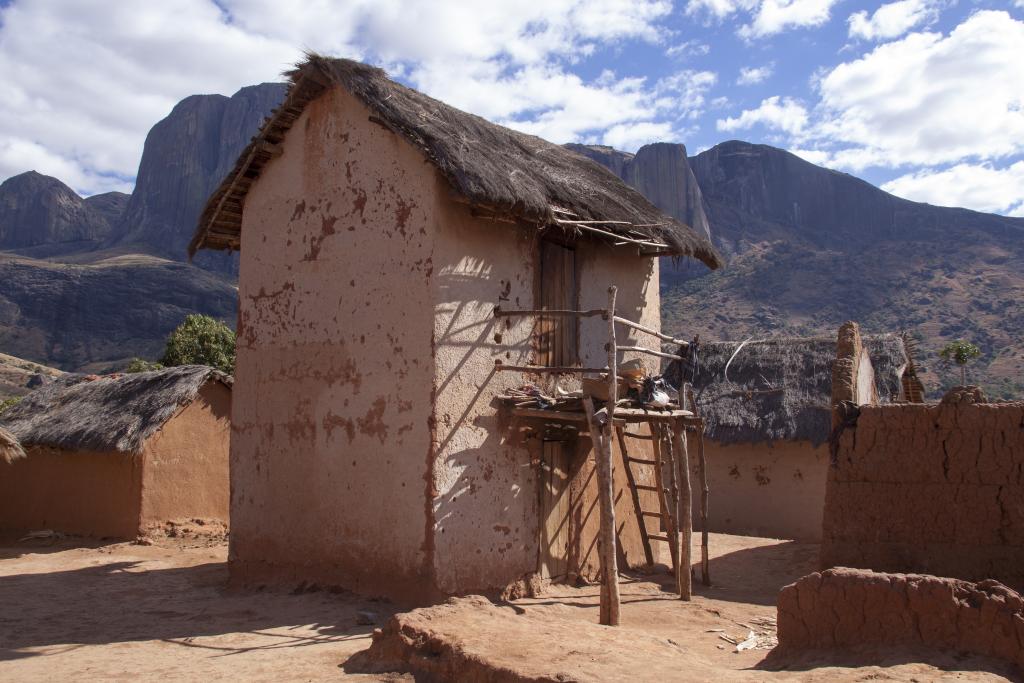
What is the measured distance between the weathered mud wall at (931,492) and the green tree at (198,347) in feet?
57.9

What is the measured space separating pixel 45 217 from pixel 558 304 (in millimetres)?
82907

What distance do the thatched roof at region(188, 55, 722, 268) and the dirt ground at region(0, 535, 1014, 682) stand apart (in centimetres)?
411

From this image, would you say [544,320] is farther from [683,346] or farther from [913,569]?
[913,569]

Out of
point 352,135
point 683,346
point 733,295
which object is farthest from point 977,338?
point 352,135

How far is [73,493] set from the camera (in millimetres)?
13562

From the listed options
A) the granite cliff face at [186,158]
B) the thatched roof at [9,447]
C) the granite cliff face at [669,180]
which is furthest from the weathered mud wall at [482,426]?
the granite cliff face at [186,158]

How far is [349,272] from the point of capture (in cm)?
926

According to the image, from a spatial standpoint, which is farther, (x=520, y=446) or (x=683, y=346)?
(x=683, y=346)

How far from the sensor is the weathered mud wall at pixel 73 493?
42.3 ft

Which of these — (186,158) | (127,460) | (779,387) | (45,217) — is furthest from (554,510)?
(45,217)

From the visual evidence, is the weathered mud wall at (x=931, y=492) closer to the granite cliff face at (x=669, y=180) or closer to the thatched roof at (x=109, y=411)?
the thatched roof at (x=109, y=411)

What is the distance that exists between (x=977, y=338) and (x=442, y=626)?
133ft

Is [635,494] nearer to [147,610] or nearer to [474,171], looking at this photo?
[474,171]

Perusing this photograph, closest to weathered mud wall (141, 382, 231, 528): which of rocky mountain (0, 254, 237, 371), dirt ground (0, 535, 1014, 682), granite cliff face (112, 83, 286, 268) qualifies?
dirt ground (0, 535, 1014, 682)
